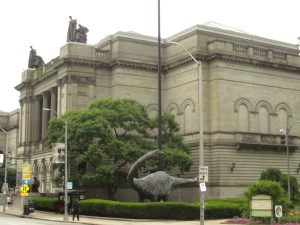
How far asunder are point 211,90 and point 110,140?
1490 cm

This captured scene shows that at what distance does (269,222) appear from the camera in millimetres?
34969

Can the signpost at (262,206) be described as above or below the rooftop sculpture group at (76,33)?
below

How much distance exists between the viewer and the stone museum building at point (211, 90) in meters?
62.7

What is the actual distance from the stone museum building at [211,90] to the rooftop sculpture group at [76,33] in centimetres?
175

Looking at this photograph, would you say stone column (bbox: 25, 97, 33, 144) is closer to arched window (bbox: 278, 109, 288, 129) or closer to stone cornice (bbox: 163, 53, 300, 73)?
stone cornice (bbox: 163, 53, 300, 73)

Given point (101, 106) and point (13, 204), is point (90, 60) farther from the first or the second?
point (13, 204)

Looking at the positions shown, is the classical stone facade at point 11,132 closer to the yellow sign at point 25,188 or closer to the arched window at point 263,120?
the yellow sign at point 25,188

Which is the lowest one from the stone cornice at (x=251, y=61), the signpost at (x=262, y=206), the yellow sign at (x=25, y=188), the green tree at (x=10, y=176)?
the signpost at (x=262, y=206)

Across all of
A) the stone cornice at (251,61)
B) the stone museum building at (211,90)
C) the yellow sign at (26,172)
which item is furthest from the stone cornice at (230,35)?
the yellow sign at (26,172)

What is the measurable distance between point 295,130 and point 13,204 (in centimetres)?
3617

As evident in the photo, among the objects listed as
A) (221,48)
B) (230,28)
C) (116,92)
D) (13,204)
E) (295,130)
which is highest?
(230,28)

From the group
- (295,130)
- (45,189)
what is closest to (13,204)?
(45,189)

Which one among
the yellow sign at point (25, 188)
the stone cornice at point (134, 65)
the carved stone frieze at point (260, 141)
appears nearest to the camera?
the yellow sign at point (25, 188)

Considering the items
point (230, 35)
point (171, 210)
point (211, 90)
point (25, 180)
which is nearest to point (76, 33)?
point (211, 90)
